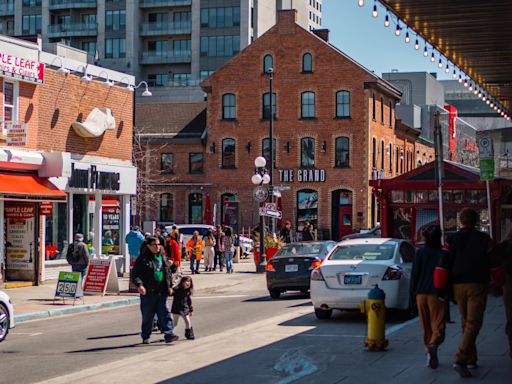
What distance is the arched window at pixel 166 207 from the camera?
1918 inches

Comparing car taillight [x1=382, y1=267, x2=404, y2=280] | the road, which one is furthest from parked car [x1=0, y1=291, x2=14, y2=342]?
car taillight [x1=382, y1=267, x2=404, y2=280]

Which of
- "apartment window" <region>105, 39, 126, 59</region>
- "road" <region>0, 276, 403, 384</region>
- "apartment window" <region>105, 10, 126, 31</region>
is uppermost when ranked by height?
"apartment window" <region>105, 10, 126, 31</region>

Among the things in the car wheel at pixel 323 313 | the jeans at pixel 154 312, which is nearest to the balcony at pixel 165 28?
the car wheel at pixel 323 313

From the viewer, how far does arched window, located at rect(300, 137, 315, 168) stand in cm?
4625

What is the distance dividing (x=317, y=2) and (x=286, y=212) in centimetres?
9168

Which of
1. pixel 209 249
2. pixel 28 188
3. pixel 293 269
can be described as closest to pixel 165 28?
pixel 209 249

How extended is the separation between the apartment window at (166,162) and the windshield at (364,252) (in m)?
36.0

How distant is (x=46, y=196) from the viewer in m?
20.2

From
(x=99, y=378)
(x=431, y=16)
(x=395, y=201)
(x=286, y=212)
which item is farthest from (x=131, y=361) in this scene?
(x=286, y=212)

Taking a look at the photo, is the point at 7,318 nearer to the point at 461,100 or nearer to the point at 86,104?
the point at 86,104

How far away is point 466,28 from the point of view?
38.4 feet

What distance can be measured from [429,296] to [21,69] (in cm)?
1575

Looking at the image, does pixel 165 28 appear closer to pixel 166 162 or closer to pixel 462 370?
pixel 166 162

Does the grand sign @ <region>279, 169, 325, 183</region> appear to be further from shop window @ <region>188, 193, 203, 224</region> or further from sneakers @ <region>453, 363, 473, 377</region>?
sneakers @ <region>453, 363, 473, 377</region>
